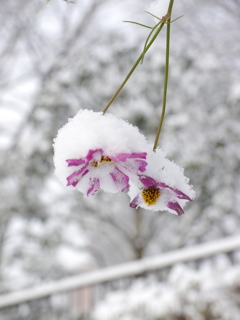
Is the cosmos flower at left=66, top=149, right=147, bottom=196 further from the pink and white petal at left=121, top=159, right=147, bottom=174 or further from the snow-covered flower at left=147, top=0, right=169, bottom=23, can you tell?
the snow-covered flower at left=147, top=0, right=169, bottom=23

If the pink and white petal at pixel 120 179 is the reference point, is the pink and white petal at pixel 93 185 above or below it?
below

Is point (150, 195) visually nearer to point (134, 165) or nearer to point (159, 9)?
point (134, 165)

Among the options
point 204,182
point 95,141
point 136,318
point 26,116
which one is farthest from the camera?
point 26,116

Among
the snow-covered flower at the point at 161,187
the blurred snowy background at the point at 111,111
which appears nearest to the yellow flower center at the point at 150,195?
the snow-covered flower at the point at 161,187

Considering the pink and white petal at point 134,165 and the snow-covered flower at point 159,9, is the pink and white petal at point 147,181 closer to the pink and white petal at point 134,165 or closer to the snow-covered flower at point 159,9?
the pink and white petal at point 134,165

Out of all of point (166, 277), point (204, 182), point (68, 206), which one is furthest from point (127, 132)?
point (68, 206)

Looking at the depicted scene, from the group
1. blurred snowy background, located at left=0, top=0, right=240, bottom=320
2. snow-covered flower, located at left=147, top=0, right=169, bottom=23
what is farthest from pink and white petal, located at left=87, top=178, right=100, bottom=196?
blurred snowy background, located at left=0, top=0, right=240, bottom=320

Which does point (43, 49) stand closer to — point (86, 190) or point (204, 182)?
point (204, 182)
